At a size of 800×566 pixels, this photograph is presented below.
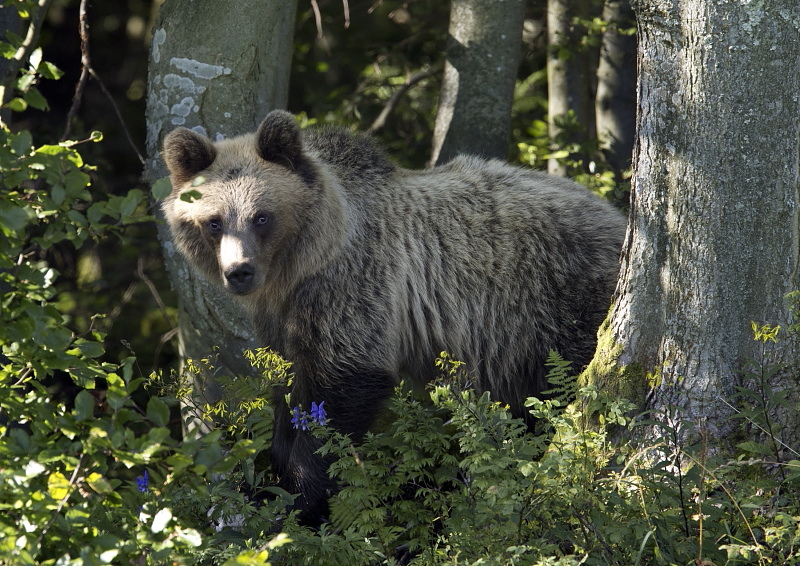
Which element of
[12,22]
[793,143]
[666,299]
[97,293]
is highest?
[12,22]

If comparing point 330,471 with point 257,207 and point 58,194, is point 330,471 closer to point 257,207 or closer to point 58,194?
point 257,207

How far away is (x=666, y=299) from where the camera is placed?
4.19 meters

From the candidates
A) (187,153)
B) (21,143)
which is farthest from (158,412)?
(187,153)

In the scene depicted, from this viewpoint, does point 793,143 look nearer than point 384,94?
Yes

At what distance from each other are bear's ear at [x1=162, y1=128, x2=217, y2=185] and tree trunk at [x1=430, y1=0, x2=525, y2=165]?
248 cm

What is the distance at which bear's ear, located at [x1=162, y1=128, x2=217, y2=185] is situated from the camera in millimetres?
5027

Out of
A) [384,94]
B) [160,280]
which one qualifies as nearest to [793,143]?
[384,94]

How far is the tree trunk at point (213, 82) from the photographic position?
5828mm

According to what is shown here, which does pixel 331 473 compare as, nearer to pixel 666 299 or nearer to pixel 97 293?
pixel 666 299

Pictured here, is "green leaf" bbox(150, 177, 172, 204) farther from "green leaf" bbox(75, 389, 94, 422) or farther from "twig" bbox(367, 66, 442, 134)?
"twig" bbox(367, 66, 442, 134)

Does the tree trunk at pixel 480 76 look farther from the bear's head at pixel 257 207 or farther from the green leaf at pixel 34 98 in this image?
the green leaf at pixel 34 98

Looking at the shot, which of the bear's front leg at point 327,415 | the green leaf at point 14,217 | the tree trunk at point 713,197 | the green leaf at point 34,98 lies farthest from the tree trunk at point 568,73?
the green leaf at point 14,217

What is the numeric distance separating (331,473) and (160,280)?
6.30 metres

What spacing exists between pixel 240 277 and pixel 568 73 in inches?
178
